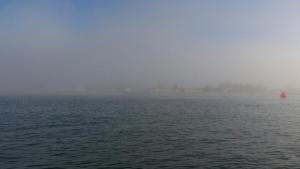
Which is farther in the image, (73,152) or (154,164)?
(73,152)

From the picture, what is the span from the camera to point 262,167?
1028 inches

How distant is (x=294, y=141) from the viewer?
130 ft

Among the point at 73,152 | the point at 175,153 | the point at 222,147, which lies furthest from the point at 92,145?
the point at 222,147

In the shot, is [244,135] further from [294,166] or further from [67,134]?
[67,134]

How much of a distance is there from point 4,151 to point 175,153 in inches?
887

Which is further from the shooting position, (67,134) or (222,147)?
(67,134)

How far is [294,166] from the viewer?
26.1 meters

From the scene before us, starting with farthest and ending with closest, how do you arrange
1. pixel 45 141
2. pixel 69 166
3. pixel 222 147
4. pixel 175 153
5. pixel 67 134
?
pixel 67 134 < pixel 45 141 < pixel 222 147 < pixel 175 153 < pixel 69 166

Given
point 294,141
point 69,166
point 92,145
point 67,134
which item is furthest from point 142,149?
point 294,141

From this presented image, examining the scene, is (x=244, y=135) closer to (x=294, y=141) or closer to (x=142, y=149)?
(x=294, y=141)

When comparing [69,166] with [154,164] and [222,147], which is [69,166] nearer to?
[154,164]

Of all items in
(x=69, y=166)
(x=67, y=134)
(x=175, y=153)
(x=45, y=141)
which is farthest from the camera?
(x=67, y=134)

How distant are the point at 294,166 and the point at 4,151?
116 ft

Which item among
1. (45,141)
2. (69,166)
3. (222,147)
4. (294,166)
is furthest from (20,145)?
(294,166)
